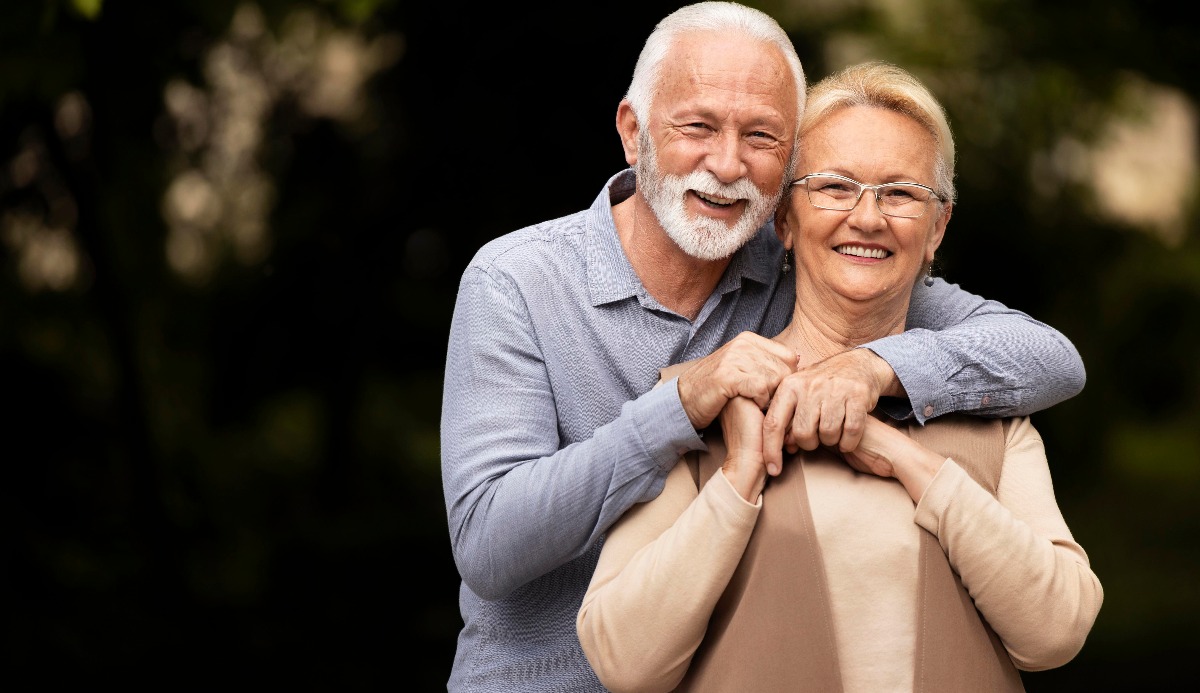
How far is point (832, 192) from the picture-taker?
2297 mm

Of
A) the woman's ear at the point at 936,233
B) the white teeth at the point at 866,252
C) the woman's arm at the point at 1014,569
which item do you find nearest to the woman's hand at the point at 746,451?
the woman's arm at the point at 1014,569

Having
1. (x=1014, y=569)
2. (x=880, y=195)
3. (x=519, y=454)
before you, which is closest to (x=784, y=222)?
(x=880, y=195)

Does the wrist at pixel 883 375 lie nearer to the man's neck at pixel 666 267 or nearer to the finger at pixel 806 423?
the finger at pixel 806 423

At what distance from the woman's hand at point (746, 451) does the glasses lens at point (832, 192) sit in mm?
400

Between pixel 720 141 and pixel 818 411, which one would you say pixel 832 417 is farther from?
pixel 720 141

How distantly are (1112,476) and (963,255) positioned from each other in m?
3.19

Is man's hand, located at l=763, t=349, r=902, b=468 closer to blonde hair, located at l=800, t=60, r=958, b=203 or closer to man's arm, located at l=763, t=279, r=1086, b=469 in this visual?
man's arm, located at l=763, t=279, r=1086, b=469

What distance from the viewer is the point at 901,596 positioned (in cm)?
212

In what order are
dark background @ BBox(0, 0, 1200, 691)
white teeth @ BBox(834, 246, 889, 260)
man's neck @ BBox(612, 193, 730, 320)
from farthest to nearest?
dark background @ BBox(0, 0, 1200, 691)
man's neck @ BBox(612, 193, 730, 320)
white teeth @ BBox(834, 246, 889, 260)

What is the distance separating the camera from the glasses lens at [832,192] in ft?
7.45

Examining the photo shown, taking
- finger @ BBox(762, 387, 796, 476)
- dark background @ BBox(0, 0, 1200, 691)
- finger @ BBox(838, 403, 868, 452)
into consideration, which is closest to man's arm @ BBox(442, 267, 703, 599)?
finger @ BBox(762, 387, 796, 476)

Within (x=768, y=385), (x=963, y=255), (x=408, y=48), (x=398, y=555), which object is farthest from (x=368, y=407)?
(x=768, y=385)

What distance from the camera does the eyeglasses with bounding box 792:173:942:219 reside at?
7.41 feet

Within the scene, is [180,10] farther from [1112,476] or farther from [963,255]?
[1112,476]
